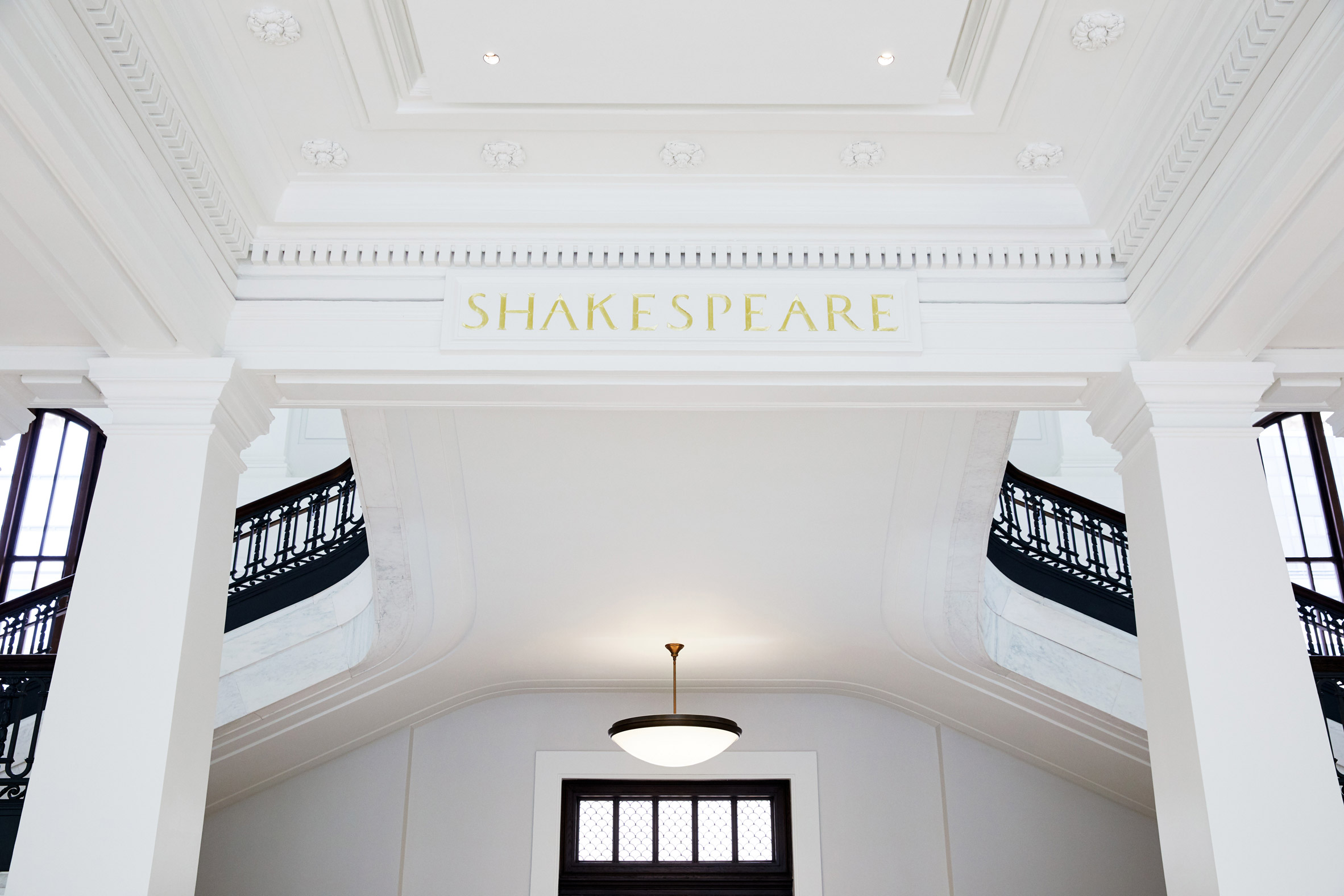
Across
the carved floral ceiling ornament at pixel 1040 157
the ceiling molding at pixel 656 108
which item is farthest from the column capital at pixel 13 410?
the carved floral ceiling ornament at pixel 1040 157

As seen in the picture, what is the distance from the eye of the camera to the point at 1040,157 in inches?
168

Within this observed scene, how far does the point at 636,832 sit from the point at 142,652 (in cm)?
669

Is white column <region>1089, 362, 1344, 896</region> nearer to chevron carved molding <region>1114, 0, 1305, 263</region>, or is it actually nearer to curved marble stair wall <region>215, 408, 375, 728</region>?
chevron carved molding <region>1114, 0, 1305, 263</region>

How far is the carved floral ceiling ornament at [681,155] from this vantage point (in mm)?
4223

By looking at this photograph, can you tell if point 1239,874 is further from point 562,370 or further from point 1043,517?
point 1043,517

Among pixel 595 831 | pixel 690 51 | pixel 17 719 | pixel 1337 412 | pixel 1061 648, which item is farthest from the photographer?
pixel 595 831

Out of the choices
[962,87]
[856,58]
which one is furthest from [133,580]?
[962,87]

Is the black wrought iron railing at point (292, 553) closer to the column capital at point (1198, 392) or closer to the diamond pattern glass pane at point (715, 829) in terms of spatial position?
the diamond pattern glass pane at point (715, 829)

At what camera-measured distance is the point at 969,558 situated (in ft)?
21.5

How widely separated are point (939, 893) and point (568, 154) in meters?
7.46

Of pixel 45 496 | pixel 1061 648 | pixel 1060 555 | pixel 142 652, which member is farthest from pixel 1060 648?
pixel 45 496

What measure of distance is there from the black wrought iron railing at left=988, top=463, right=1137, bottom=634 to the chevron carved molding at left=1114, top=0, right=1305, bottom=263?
2781 mm

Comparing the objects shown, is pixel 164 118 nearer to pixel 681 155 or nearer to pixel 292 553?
pixel 681 155

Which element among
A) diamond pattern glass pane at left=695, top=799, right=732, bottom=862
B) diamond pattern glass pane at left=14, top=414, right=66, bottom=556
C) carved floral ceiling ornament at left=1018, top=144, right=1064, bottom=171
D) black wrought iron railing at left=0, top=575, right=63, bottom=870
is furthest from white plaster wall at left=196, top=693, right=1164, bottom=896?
carved floral ceiling ornament at left=1018, top=144, right=1064, bottom=171
